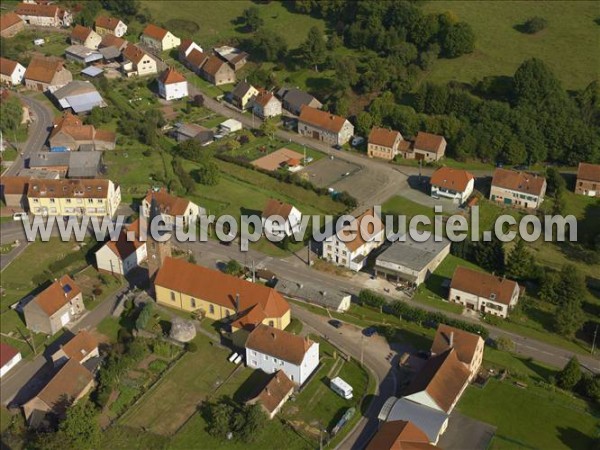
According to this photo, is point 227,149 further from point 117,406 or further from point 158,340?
point 117,406

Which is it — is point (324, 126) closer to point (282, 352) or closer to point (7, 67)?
point (282, 352)

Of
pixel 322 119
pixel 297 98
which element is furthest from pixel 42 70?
pixel 322 119

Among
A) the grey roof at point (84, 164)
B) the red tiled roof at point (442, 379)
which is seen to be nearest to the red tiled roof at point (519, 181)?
the red tiled roof at point (442, 379)

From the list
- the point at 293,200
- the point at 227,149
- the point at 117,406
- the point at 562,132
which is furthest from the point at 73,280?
the point at 562,132

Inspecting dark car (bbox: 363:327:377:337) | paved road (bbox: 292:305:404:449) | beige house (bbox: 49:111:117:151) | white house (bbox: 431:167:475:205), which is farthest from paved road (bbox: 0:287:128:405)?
white house (bbox: 431:167:475:205)

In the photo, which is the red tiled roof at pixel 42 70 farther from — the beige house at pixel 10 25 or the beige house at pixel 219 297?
the beige house at pixel 219 297

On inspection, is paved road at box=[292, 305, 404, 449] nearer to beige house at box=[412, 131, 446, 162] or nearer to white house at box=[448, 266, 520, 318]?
white house at box=[448, 266, 520, 318]
